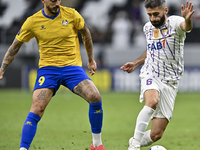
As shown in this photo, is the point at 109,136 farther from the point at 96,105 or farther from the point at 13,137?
the point at 96,105

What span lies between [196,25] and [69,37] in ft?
50.4

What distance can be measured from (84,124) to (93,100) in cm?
414

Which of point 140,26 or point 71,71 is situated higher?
point 71,71

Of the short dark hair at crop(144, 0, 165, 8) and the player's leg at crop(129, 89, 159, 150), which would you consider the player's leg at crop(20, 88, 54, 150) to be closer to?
the player's leg at crop(129, 89, 159, 150)

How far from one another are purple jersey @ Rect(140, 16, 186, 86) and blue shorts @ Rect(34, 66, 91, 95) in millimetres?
955

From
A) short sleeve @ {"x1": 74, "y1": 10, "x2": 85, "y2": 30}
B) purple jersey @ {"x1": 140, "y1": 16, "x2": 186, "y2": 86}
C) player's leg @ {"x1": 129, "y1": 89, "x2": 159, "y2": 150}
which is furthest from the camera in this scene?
short sleeve @ {"x1": 74, "y1": 10, "x2": 85, "y2": 30}

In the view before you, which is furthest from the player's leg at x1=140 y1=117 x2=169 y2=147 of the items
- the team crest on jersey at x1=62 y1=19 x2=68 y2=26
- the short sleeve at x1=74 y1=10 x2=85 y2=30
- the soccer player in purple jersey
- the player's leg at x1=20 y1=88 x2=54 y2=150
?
the team crest on jersey at x1=62 y1=19 x2=68 y2=26

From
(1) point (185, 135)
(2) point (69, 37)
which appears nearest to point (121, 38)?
(1) point (185, 135)

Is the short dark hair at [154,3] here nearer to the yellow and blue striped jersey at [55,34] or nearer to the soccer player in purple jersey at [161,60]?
the soccer player in purple jersey at [161,60]

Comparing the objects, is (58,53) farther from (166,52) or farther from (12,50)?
(166,52)

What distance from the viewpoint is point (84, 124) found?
9633 millimetres

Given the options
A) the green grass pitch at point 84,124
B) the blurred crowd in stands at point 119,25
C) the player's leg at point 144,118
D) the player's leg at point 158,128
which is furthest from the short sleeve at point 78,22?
the blurred crowd in stands at point 119,25

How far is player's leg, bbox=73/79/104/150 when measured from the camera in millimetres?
5562

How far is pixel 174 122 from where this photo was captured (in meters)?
10.1
